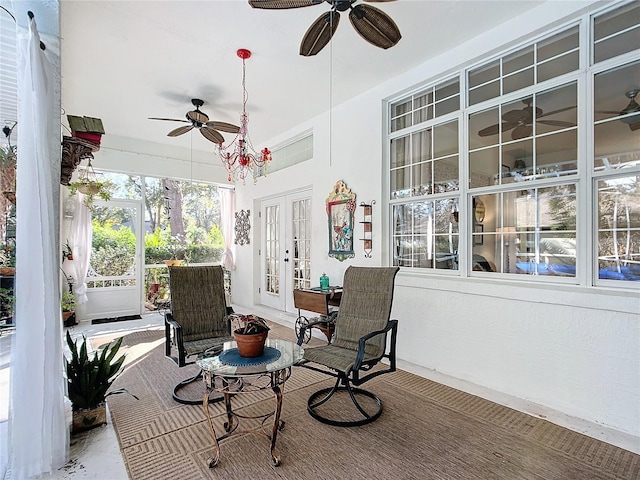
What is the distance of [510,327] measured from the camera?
2.85 meters

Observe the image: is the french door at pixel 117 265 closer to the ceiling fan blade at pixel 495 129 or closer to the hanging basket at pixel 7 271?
the hanging basket at pixel 7 271

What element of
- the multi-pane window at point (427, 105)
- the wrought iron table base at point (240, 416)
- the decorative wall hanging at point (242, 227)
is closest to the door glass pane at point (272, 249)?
the decorative wall hanging at point (242, 227)

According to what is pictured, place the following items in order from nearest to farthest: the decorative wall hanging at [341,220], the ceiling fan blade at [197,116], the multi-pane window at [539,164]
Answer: the multi-pane window at [539,164] < the ceiling fan blade at [197,116] < the decorative wall hanging at [341,220]

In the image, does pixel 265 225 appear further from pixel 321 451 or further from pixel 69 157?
pixel 321 451

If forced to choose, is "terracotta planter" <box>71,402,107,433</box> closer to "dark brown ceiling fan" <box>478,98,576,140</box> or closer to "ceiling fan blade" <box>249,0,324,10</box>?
"ceiling fan blade" <box>249,0,324,10</box>

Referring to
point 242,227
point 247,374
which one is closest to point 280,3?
point 247,374

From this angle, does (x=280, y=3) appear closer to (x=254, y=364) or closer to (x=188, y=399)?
(x=254, y=364)

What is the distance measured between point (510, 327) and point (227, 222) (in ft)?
18.4

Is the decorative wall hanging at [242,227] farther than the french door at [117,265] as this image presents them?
Yes

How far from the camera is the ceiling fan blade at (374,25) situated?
2.15 m

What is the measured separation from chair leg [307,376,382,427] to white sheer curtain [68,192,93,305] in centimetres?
456

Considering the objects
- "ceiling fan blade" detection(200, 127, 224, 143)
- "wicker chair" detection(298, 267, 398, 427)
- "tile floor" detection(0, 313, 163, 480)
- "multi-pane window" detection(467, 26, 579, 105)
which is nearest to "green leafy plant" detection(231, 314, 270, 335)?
"wicker chair" detection(298, 267, 398, 427)

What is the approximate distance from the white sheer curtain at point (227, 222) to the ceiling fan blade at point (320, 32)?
4.88m

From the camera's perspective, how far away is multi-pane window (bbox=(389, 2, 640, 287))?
2.42 metres
